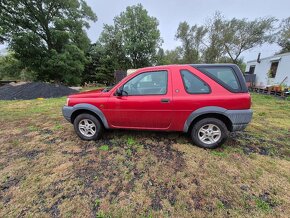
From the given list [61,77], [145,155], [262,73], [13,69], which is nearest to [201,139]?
[145,155]

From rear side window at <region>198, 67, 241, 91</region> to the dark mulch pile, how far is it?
10685 millimetres

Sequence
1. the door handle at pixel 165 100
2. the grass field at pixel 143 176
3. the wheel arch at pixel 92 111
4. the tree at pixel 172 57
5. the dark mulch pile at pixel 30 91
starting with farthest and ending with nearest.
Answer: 1. the tree at pixel 172 57
2. the dark mulch pile at pixel 30 91
3. the wheel arch at pixel 92 111
4. the door handle at pixel 165 100
5. the grass field at pixel 143 176

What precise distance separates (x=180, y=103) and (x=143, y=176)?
1.43m

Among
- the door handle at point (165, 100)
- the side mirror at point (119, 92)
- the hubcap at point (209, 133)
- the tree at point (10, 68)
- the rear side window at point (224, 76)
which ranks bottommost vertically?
the hubcap at point (209, 133)

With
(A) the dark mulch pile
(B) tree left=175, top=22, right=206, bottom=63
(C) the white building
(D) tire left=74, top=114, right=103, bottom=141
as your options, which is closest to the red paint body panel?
(D) tire left=74, top=114, right=103, bottom=141

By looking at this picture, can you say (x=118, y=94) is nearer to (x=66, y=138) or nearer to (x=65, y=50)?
(x=66, y=138)

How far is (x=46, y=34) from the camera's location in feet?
51.8

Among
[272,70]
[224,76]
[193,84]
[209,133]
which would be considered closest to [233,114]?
[209,133]

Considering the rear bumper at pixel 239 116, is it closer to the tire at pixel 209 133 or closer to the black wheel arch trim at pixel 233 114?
the black wheel arch trim at pixel 233 114

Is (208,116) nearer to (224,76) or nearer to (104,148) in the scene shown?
(224,76)

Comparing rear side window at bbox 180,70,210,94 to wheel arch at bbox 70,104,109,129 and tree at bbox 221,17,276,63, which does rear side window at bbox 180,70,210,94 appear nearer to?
wheel arch at bbox 70,104,109,129

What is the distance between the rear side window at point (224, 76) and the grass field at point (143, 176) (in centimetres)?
128

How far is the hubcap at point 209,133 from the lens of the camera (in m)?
3.00

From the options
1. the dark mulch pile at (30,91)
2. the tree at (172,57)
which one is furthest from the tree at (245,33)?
the dark mulch pile at (30,91)
